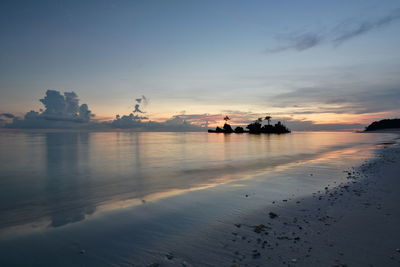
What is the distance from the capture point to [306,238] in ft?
22.6

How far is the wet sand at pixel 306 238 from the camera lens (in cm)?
582

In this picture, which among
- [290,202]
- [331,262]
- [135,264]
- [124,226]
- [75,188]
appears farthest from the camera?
[75,188]

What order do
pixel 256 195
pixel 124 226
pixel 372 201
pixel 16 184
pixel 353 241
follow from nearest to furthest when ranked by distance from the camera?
pixel 353 241
pixel 124 226
pixel 372 201
pixel 256 195
pixel 16 184

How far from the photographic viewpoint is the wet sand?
5.82 m

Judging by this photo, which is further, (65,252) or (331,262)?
(65,252)

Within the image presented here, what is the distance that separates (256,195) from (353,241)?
6072 millimetres

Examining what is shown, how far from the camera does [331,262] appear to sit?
5.59 m

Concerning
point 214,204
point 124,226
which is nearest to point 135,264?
point 124,226

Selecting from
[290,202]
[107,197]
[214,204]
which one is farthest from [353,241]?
[107,197]

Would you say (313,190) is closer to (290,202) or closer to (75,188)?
(290,202)

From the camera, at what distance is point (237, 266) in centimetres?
563

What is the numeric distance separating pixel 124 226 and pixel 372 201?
10.4 meters

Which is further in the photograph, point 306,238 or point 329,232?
point 329,232

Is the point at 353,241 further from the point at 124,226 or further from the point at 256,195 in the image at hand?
the point at 124,226
